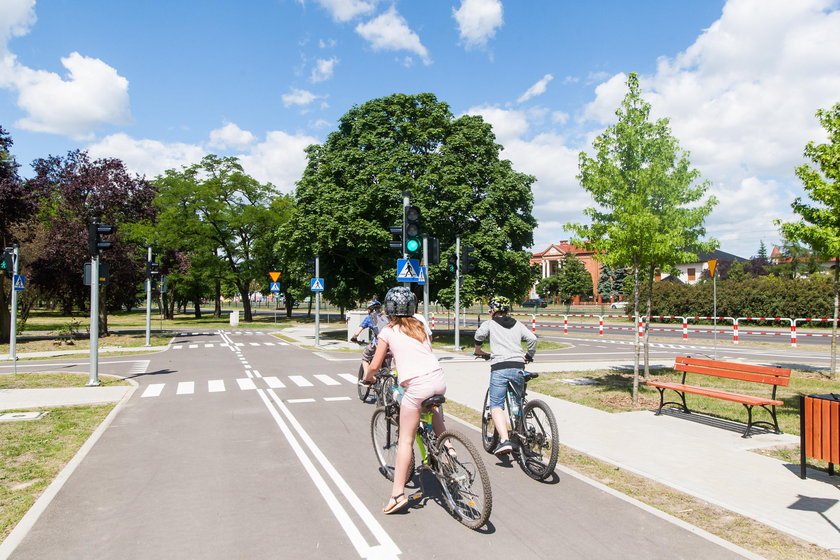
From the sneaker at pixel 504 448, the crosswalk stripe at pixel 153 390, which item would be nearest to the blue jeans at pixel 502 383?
the sneaker at pixel 504 448

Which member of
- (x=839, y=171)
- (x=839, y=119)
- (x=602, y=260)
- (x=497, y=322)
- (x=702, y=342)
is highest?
(x=839, y=119)

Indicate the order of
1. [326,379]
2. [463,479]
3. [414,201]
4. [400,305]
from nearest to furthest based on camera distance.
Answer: [463,479]
[400,305]
[326,379]
[414,201]

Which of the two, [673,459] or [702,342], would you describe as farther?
[702,342]

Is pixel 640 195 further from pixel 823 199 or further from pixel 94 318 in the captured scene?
pixel 94 318

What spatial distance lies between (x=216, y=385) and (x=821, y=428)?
11716 mm

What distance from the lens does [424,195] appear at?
2467 centimetres

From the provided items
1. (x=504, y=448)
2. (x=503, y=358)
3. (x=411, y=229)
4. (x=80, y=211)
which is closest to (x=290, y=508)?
(x=504, y=448)

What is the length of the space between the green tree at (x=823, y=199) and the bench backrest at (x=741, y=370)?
5466 millimetres

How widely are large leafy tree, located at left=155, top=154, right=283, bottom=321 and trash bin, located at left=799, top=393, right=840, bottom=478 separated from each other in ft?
147

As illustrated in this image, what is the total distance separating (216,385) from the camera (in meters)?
13.3

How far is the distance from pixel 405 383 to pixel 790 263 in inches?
2998

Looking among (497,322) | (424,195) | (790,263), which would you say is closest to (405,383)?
(497,322)

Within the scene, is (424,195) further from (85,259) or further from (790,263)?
(790,263)

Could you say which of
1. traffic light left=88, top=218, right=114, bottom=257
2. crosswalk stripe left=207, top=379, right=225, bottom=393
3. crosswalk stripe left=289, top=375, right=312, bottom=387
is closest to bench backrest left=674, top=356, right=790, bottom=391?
crosswalk stripe left=289, top=375, right=312, bottom=387
